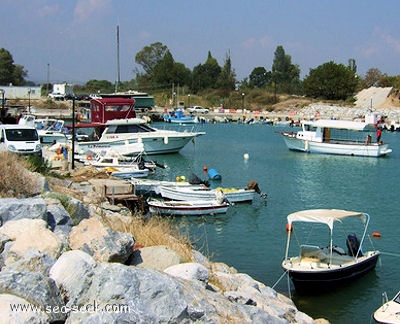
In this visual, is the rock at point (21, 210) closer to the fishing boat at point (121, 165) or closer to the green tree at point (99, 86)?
the fishing boat at point (121, 165)

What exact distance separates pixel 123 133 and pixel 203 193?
66.2 feet

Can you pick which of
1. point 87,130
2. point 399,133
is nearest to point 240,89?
point 399,133

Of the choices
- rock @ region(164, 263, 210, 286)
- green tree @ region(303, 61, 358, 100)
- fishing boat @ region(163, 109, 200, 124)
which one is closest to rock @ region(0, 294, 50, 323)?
rock @ region(164, 263, 210, 286)

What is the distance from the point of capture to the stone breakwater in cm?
654

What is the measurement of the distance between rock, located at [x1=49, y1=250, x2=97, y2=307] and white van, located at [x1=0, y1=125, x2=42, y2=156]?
70.3ft

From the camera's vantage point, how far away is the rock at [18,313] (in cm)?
598

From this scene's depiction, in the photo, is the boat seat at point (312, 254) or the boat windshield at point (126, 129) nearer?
the boat seat at point (312, 254)

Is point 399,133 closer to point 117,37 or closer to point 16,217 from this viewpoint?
point 117,37

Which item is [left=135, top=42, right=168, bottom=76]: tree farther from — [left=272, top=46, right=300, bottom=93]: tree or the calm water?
the calm water

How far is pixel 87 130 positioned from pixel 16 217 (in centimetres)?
5539

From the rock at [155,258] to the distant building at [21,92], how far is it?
329 feet

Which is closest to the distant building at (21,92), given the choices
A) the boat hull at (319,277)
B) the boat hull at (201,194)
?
the boat hull at (201,194)

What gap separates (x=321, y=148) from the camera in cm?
5191

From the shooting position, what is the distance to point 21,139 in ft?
98.0
